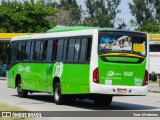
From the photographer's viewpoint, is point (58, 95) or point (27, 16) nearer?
point (58, 95)

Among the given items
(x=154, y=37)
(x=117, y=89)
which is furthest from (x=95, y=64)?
(x=154, y=37)

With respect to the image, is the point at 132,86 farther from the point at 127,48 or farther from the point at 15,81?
the point at 15,81

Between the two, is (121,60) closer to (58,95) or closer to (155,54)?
(58,95)

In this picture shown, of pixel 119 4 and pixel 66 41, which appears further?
pixel 119 4

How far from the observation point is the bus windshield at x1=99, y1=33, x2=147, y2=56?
18906 mm

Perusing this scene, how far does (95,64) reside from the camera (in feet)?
61.5

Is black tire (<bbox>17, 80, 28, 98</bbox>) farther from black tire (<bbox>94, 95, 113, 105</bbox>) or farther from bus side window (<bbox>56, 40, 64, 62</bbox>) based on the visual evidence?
black tire (<bbox>94, 95, 113, 105</bbox>)

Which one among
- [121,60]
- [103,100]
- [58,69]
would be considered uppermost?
[121,60]

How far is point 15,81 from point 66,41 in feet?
20.2

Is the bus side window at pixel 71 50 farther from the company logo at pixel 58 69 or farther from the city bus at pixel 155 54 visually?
the city bus at pixel 155 54

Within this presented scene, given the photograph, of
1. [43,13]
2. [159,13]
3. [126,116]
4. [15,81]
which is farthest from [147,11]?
[126,116]

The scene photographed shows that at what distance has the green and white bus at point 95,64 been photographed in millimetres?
18797

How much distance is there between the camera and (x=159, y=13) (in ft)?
335

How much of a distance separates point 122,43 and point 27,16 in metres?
58.1
